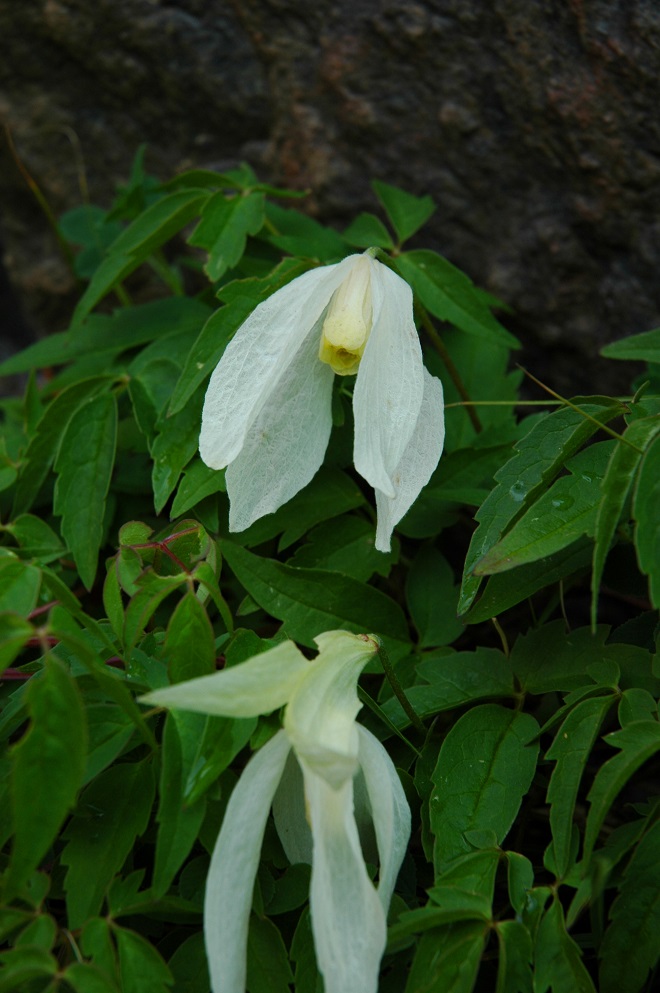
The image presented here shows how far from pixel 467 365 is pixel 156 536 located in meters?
0.73

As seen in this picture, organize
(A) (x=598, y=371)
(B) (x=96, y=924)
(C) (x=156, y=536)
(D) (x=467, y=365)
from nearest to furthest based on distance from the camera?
(B) (x=96, y=924), (C) (x=156, y=536), (D) (x=467, y=365), (A) (x=598, y=371)

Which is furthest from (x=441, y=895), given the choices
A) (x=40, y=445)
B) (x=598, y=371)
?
(x=598, y=371)

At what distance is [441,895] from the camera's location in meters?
0.94

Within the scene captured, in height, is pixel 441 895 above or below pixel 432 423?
below

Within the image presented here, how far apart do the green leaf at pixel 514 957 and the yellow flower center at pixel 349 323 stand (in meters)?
0.70

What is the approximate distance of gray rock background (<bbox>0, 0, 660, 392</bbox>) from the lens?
5.39ft

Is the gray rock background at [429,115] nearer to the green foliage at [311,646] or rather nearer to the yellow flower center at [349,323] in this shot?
the green foliage at [311,646]

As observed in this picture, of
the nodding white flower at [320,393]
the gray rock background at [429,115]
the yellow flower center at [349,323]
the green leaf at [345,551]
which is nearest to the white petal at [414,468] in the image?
the nodding white flower at [320,393]

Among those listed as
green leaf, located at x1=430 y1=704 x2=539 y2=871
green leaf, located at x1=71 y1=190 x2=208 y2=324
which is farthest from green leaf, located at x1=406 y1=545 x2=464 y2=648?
green leaf, located at x1=71 y1=190 x2=208 y2=324

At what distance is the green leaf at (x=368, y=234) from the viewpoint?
1514 mm

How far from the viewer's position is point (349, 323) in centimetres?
114

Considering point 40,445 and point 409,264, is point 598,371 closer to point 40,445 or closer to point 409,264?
point 409,264

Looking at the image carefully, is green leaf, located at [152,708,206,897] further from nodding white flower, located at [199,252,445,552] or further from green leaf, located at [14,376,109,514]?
green leaf, located at [14,376,109,514]

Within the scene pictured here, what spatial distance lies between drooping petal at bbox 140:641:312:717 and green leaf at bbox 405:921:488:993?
1.01 ft
